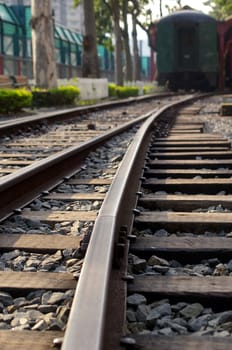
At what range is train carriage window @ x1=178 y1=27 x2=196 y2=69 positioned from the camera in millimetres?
23047

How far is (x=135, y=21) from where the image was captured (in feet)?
132

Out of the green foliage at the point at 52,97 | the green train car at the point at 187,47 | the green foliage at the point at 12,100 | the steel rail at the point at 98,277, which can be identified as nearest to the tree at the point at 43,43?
the green foliage at the point at 52,97

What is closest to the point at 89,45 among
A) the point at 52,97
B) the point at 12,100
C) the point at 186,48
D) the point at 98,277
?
the point at 186,48

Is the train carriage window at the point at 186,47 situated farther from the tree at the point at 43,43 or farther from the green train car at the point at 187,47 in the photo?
the tree at the point at 43,43

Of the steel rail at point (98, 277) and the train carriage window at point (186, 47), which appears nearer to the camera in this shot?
the steel rail at point (98, 277)

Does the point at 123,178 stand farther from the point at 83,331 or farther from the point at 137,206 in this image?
the point at 83,331

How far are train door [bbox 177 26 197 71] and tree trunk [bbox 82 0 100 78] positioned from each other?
3563mm

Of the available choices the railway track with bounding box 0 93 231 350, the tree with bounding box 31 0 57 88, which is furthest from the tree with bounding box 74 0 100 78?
the railway track with bounding box 0 93 231 350

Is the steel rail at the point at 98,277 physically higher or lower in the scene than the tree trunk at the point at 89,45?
lower

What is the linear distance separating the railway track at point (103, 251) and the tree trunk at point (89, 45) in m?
19.9

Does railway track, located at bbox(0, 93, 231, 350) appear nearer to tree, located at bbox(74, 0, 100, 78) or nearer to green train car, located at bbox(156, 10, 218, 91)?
green train car, located at bbox(156, 10, 218, 91)

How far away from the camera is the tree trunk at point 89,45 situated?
23.8 m

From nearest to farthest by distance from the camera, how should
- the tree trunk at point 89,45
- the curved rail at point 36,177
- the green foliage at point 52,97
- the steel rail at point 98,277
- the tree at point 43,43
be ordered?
the steel rail at point 98,277, the curved rail at point 36,177, the green foliage at point 52,97, the tree at point 43,43, the tree trunk at point 89,45

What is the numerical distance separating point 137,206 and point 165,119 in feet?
21.4
